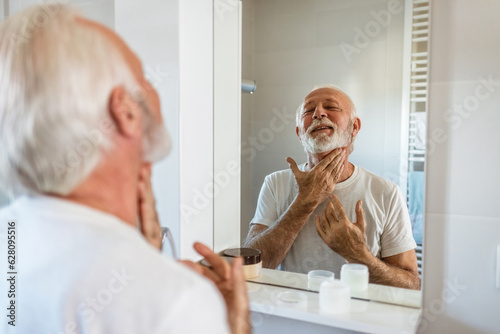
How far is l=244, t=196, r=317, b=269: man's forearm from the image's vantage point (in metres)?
1.11

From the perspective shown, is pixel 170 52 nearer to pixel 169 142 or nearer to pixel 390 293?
pixel 169 142

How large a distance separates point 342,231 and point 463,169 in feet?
1.03

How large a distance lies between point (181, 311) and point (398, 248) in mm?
687

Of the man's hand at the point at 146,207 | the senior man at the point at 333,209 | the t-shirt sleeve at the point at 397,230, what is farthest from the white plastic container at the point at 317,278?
the man's hand at the point at 146,207

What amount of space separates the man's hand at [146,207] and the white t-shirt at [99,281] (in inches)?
4.1

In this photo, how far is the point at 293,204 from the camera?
3.71 ft

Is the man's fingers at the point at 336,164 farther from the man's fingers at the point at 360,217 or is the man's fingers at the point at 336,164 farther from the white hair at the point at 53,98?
the white hair at the point at 53,98

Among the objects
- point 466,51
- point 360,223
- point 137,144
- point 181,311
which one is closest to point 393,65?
point 466,51

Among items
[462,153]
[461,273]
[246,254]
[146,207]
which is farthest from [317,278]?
[146,207]

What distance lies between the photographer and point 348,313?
0.94 meters

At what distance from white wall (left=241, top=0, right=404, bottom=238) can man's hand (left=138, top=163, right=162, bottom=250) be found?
552 millimetres

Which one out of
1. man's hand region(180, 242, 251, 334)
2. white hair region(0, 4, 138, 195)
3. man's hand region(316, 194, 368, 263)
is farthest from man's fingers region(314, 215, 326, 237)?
white hair region(0, 4, 138, 195)

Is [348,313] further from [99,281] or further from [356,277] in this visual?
[99,281]

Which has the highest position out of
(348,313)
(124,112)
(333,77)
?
(333,77)
